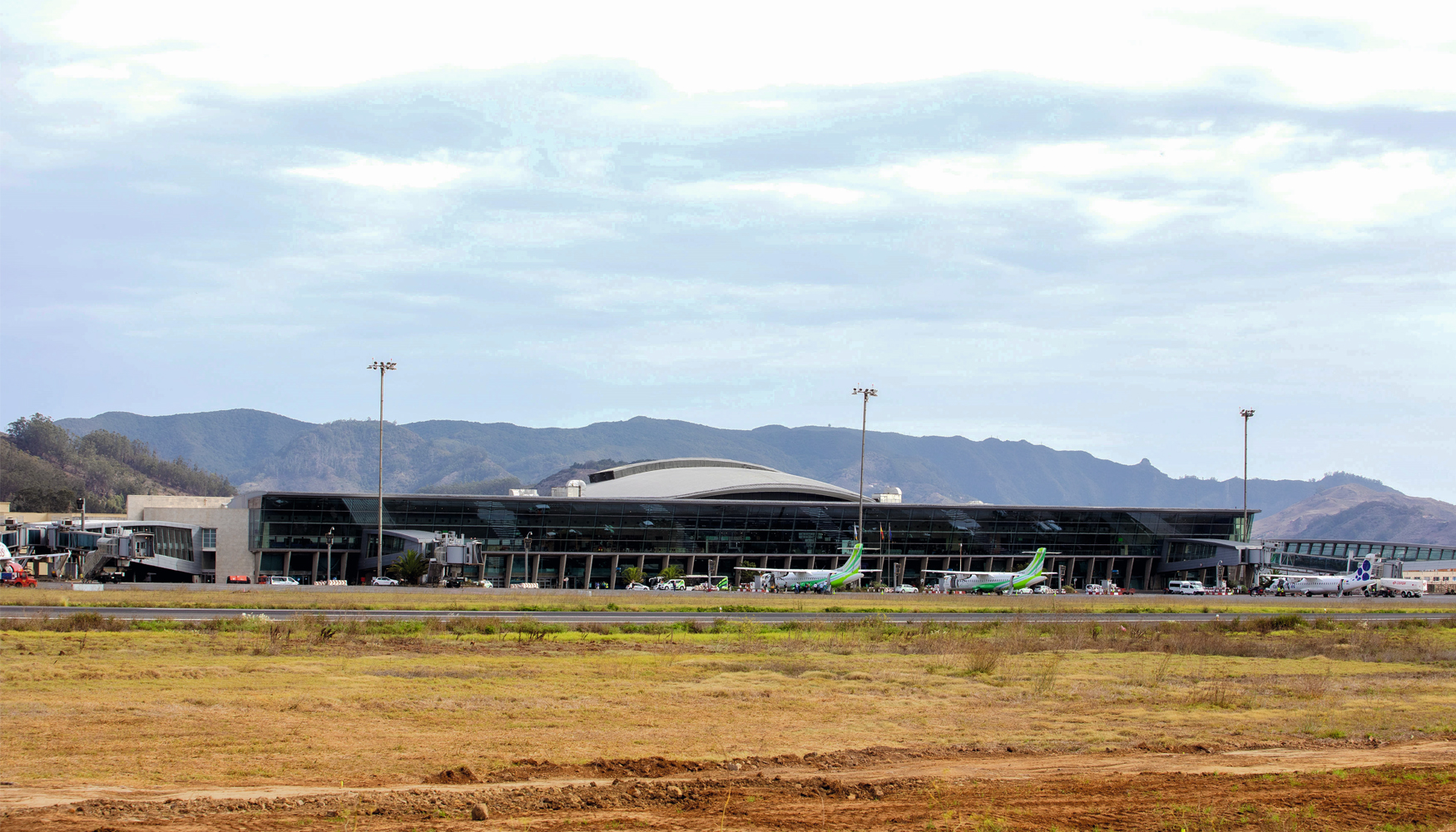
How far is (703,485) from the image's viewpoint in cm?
15350

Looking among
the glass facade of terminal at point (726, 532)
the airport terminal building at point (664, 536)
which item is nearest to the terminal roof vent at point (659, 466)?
the airport terminal building at point (664, 536)

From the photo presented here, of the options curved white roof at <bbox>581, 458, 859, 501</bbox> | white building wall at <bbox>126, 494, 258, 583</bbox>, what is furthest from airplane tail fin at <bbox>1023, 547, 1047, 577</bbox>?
white building wall at <bbox>126, 494, 258, 583</bbox>

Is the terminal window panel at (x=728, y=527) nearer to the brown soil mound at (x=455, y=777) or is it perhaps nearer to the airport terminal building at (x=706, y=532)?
the airport terminal building at (x=706, y=532)

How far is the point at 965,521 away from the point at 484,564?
63260mm

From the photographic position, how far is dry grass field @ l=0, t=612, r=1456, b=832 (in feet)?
51.8

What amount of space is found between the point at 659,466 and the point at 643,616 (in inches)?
4792

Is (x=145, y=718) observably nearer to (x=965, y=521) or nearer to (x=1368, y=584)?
(x=1368, y=584)

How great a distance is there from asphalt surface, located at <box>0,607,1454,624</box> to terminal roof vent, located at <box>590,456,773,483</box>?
106791 mm

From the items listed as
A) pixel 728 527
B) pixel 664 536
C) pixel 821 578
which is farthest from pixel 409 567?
pixel 728 527

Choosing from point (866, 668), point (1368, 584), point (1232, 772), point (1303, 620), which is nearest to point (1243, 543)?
point (1368, 584)

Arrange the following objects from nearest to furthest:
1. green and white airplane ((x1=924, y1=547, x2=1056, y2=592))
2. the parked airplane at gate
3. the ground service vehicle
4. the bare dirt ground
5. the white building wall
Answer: the bare dirt ground, the ground service vehicle, the parked airplane at gate, green and white airplane ((x1=924, y1=547, x2=1056, y2=592)), the white building wall

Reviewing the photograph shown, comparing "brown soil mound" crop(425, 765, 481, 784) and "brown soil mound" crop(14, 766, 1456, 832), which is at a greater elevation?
"brown soil mound" crop(14, 766, 1456, 832)

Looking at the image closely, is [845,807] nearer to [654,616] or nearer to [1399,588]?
[654,616]

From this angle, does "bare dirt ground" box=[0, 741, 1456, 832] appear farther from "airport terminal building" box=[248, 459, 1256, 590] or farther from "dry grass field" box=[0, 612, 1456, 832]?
"airport terminal building" box=[248, 459, 1256, 590]
